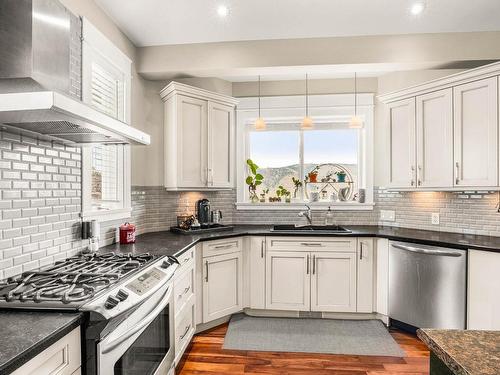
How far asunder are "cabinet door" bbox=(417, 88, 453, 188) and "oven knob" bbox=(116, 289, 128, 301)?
2769 millimetres

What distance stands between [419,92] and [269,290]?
2.41m

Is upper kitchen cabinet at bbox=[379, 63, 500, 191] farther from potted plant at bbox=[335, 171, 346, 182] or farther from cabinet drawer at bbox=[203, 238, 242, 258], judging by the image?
cabinet drawer at bbox=[203, 238, 242, 258]

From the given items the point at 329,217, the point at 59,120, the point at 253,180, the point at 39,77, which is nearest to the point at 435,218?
the point at 329,217

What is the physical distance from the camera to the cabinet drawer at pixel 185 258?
7.99 ft

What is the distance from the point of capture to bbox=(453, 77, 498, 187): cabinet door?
8.62 ft

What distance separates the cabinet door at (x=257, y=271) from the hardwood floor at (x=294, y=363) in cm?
66

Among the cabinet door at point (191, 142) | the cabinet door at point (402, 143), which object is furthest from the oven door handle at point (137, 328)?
the cabinet door at point (402, 143)

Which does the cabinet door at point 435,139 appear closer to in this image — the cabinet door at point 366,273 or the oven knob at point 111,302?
the cabinet door at point 366,273

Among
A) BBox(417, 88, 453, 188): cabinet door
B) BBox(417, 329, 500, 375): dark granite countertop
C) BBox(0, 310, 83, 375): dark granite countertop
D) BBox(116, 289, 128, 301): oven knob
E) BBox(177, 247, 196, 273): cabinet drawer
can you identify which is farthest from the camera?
BBox(417, 88, 453, 188): cabinet door

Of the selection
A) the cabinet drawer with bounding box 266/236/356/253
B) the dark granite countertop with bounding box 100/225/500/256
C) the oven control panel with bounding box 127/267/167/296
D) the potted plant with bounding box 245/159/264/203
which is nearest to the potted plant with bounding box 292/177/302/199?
the potted plant with bounding box 245/159/264/203

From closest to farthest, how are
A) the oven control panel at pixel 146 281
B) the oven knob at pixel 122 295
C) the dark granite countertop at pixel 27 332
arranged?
the dark granite countertop at pixel 27 332 < the oven knob at pixel 122 295 < the oven control panel at pixel 146 281

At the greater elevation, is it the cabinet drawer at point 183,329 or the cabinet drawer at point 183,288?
the cabinet drawer at point 183,288

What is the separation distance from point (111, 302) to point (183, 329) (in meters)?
1.34

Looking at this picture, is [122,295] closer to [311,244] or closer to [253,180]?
[311,244]
